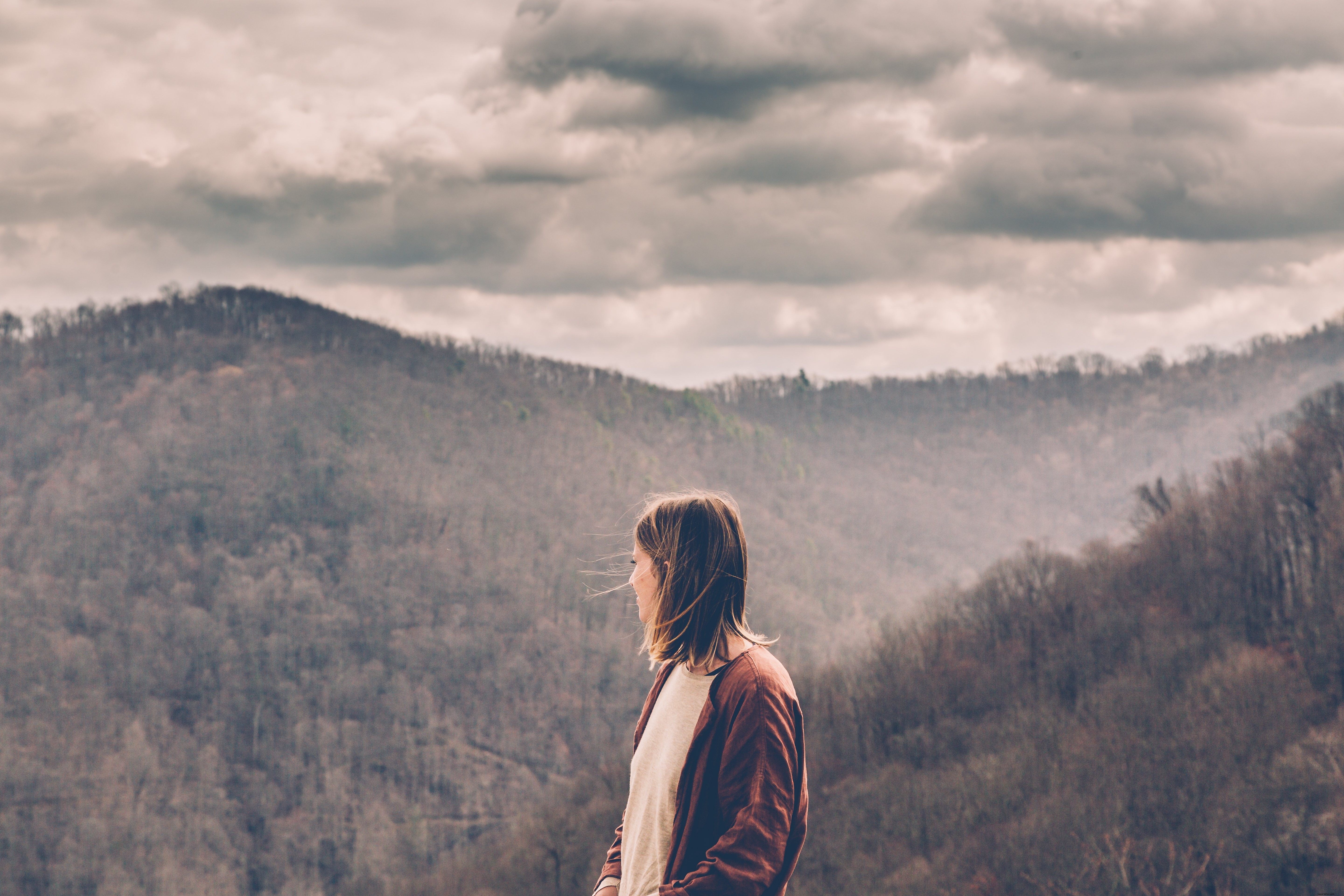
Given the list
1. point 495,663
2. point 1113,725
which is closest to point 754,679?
point 1113,725

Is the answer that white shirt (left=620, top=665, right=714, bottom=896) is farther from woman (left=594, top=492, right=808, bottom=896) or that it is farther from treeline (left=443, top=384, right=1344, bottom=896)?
treeline (left=443, top=384, right=1344, bottom=896)

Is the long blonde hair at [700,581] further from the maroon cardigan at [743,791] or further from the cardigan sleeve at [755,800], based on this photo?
the cardigan sleeve at [755,800]

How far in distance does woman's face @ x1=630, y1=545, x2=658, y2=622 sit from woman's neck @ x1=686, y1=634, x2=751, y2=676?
264mm

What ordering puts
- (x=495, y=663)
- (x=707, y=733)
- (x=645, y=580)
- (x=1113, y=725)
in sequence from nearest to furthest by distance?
1. (x=707, y=733)
2. (x=645, y=580)
3. (x=1113, y=725)
4. (x=495, y=663)

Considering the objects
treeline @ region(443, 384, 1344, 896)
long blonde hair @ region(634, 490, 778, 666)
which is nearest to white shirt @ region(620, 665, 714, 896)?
long blonde hair @ region(634, 490, 778, 666)

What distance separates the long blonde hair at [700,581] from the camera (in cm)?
359

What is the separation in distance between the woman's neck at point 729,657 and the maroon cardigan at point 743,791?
0.03 metres

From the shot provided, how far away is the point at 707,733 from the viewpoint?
349cm

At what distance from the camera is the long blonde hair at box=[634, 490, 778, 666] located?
3594mm

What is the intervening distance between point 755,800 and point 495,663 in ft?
476

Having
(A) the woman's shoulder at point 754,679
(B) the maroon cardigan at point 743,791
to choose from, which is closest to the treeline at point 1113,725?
(B) the maroon cardigan at point 743,791

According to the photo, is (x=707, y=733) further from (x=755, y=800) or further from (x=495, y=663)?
(x=495, y=663)

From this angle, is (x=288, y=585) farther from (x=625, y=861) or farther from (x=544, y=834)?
(x=625, y=861)

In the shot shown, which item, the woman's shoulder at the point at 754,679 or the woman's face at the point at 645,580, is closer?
the woman's shoulder at the point at 754,679
